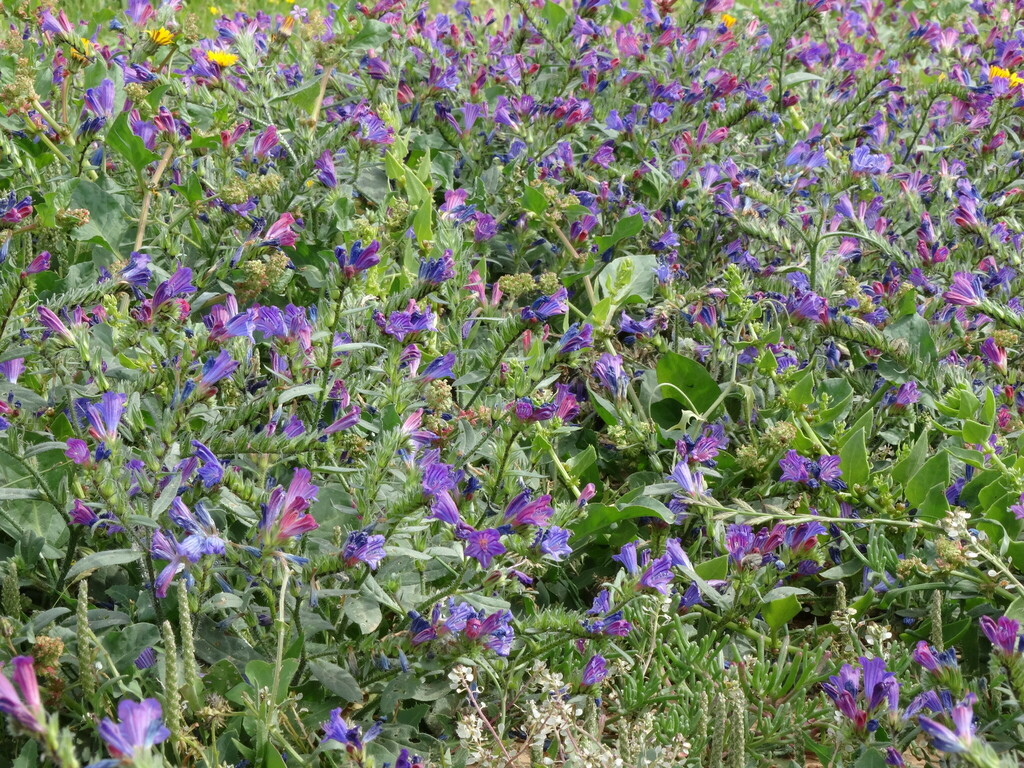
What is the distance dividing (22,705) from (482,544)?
0.82 meters

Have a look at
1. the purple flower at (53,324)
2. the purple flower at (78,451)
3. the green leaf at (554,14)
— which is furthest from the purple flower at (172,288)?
the green leaf at (554,14)

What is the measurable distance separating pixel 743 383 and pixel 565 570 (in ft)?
2.36

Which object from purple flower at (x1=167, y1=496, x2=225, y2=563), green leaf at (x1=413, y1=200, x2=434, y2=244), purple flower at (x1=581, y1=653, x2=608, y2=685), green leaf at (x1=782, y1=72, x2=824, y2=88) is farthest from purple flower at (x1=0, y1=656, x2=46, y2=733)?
green leaf at (x1=782, y1=72, x2=824, y2=88)

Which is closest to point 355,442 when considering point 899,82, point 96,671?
point 96,671

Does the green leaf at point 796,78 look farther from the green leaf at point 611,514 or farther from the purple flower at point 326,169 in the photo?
the green leaf at point 611,514

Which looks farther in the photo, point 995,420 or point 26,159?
point 26,159

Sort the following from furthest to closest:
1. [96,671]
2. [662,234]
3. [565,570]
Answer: [662,234] → [565,570] → [96,671]

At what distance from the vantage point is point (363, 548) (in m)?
1.85

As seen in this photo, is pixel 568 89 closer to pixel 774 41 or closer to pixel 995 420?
pixel 774 41

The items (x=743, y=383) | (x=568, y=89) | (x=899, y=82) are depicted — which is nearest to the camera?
(x=743, y=383)

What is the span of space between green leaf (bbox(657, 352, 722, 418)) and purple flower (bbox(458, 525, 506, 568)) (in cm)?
119

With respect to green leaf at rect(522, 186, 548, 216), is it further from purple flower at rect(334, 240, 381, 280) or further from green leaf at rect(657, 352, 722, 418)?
purple flower at rect(334, 240, 381, 280)

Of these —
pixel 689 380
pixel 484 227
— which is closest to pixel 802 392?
pixel 689 380

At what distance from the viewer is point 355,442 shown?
2193mm
